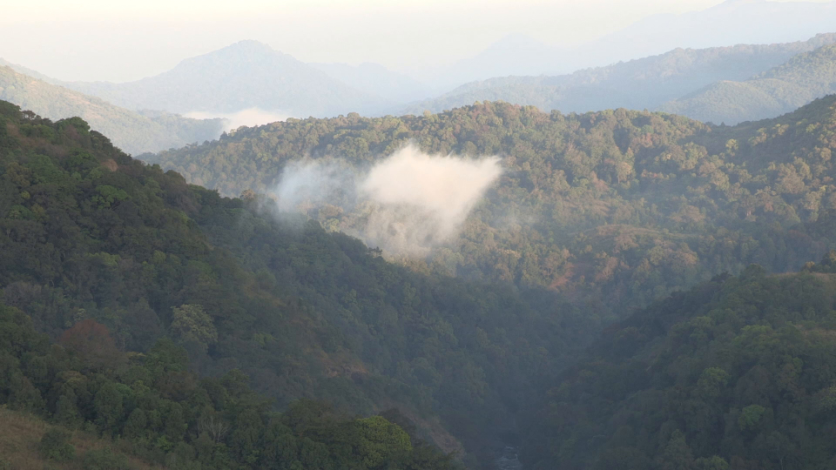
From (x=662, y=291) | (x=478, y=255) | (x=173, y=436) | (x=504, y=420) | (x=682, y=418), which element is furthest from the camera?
(x=478, y=255)

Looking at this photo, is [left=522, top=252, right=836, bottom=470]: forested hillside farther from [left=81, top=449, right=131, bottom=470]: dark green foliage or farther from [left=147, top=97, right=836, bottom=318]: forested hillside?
[left=147, top=97, right=836, bottom=318]: forested hillside

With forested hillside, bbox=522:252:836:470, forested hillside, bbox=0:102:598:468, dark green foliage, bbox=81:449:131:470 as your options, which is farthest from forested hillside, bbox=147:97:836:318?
dark green foliage, bbox=81:449:131:470

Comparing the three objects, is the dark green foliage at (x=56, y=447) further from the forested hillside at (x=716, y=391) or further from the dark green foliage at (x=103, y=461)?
the forested hillside at (x=716, y=391)

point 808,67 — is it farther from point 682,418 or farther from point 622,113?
point 682,418

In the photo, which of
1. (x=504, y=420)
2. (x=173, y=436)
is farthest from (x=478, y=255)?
(x=173, y=436)

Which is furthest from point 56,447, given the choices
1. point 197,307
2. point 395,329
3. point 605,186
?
point 605,186

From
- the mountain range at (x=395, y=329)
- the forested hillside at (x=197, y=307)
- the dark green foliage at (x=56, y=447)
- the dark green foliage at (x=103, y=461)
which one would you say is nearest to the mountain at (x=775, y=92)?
the mountain range at (x=395, y=329)
